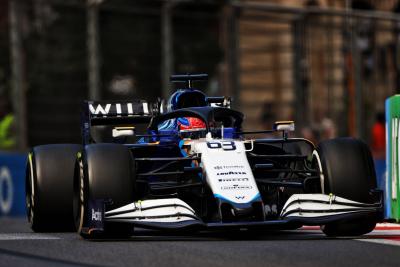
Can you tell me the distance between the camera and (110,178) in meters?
11.1

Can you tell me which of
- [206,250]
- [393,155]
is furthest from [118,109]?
[206,250]

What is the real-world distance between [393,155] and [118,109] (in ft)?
9.81

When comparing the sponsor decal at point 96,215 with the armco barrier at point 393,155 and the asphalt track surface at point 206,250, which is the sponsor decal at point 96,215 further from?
the armco barrier at point 393,155

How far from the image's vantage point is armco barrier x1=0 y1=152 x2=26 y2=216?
2112 centimetres

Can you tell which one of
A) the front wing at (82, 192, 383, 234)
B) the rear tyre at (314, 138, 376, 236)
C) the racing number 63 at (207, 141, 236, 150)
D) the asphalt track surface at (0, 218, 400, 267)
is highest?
the racing number 63 at (207, 141, 236, 150)

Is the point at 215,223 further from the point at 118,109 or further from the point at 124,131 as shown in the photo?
the point at 118,109

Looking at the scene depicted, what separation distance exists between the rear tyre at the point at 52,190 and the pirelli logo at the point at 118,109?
1.31 metres

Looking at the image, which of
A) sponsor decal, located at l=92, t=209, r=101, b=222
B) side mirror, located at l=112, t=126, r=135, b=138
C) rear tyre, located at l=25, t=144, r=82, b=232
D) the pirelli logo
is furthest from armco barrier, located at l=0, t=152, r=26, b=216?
sponsor decal, located at l=92, t=209, r=101, b=222

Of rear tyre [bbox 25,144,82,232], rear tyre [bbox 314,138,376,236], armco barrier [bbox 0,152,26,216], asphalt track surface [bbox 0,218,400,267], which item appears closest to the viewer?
asphalt track surface [bbox 0,218,400,267]

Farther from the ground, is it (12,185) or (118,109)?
(118,109)

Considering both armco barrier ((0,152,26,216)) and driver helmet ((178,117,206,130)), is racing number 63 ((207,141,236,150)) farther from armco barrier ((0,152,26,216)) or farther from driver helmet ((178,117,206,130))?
armco barrier ((0,152,26,216))

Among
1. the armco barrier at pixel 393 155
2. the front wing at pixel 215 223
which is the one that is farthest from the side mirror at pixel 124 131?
the armco barrier at pixel 393 155

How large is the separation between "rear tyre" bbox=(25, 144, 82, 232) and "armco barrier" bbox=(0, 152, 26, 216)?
7.93 meters

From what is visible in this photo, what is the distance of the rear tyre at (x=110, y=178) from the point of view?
1111cm
